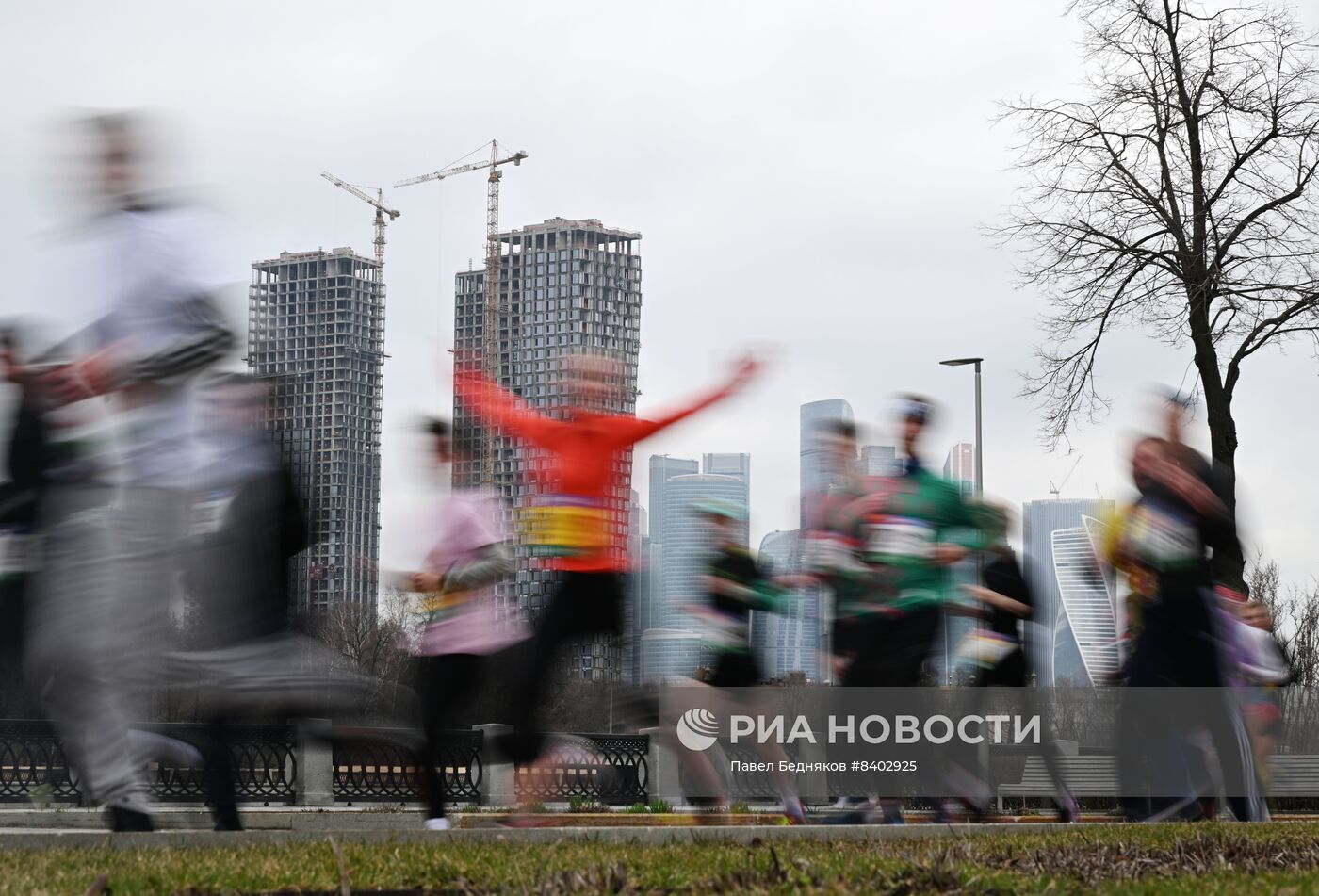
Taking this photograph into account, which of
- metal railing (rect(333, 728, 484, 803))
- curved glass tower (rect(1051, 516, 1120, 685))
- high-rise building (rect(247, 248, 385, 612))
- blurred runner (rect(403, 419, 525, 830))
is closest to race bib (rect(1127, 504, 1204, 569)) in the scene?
curved glass tower (rect(1051, 516, 1120, 685))

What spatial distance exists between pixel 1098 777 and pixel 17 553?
7541mm

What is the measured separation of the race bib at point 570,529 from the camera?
6723 millimetres

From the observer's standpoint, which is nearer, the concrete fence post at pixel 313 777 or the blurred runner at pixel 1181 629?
the blurred runner at pixel 1181 629

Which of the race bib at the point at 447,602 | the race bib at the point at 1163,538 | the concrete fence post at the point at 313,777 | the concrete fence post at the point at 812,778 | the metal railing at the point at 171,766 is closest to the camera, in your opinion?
the metal railing at the point at 171,766

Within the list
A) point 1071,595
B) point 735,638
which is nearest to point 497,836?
point 735,638

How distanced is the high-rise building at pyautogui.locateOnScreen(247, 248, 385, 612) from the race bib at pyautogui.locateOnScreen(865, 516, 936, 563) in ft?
8.19

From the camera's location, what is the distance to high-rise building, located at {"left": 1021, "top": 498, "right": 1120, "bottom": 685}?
9062mm

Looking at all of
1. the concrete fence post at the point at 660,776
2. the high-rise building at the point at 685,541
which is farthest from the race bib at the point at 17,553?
the concrete fence post at the point at 660,776

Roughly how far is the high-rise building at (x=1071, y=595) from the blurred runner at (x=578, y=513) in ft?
9.70

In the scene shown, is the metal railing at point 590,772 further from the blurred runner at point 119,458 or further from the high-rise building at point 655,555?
the blurred runner at point 119,458

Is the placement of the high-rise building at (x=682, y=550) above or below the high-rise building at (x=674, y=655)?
above

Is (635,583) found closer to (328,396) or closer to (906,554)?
(906,554)

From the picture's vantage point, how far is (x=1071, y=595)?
388 inches

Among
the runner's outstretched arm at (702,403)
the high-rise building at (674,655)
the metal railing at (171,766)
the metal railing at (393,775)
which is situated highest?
the runner's outstretched arm at (702,403)
